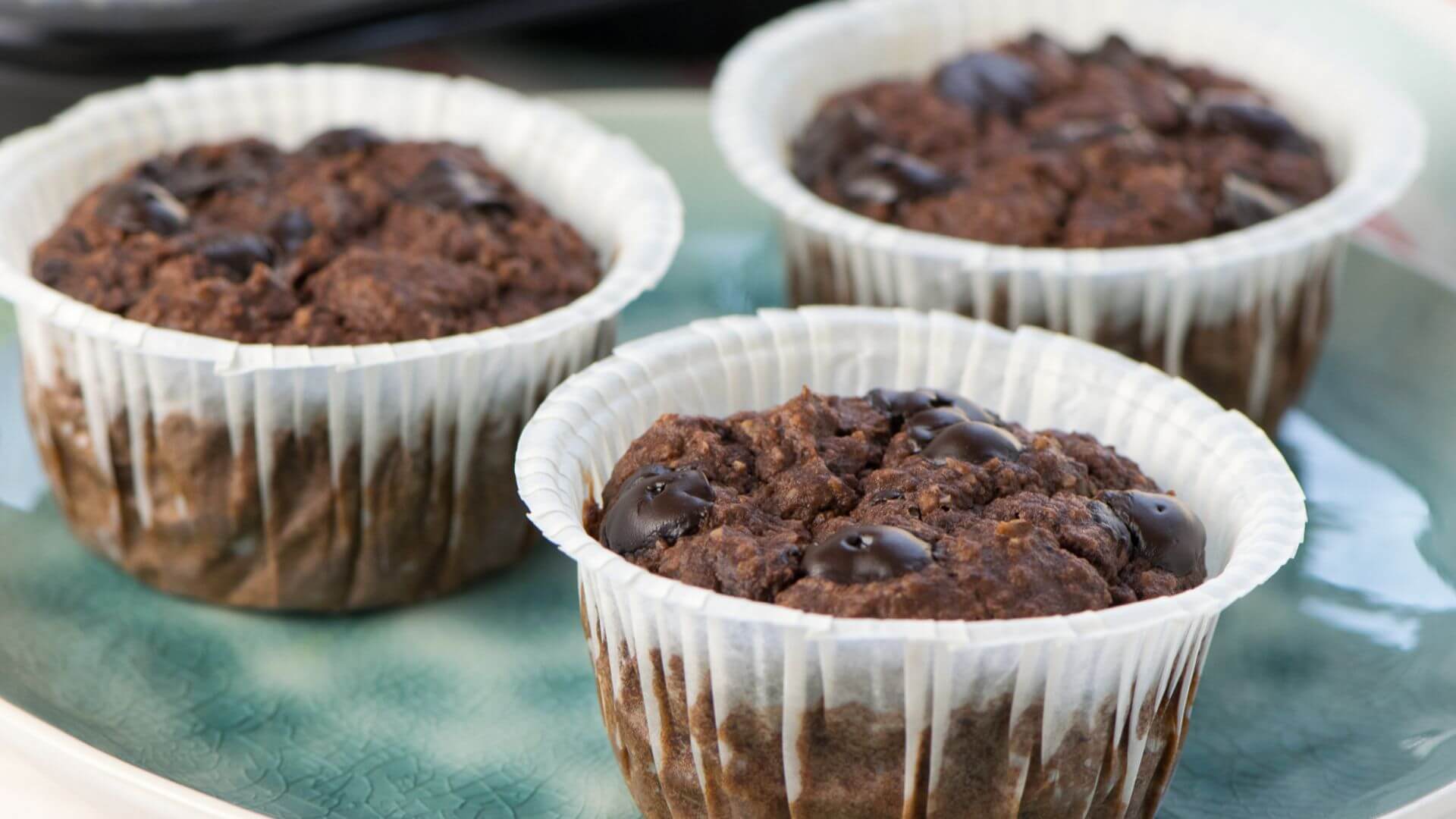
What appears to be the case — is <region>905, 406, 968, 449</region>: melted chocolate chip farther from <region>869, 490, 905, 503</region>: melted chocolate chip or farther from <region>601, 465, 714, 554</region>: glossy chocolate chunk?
<region>601, 465, 714, 554</region>: glossy chocolate chunk

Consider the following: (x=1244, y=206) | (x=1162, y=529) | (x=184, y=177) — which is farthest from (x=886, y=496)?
(x=184, y=177)

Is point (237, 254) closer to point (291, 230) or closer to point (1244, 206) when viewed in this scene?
point (291, 230)

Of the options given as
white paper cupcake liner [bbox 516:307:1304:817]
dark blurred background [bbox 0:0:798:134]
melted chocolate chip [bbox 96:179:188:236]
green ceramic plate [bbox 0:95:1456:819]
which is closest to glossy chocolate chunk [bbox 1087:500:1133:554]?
white paper cupcake liner [bbox 516:307:1304:817]

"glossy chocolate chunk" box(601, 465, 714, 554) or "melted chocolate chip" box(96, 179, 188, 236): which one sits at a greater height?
"glossy chocolate chunk" box(601, 465, 714, 554)

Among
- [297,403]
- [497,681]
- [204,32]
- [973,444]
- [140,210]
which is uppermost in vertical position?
[973,444]

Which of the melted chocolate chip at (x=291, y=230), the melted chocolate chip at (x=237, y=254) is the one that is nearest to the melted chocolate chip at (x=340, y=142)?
the melted chocolate chip at (x=291, y=230)

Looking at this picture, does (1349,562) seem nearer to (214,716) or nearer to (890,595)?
(890,595)
